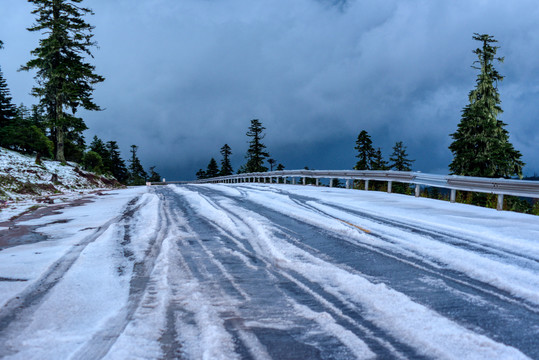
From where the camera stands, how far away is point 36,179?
17.7 m

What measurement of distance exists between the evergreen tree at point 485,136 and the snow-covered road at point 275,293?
23.0 m

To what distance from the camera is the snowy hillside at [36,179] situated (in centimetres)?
1435

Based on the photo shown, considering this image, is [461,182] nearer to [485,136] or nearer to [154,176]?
[485,136]

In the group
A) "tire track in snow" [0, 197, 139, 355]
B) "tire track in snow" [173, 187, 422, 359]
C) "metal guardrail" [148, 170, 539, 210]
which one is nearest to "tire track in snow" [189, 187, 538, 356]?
"tire track in snow" [173, 187, 422, 359]

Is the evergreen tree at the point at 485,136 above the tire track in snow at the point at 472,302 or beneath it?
above

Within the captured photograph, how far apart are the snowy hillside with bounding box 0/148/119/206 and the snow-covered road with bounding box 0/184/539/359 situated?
1025 centimetres

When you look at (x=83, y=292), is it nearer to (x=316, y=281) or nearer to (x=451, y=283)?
(x=316, y=281)

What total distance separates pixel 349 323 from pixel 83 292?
2740 millimetres

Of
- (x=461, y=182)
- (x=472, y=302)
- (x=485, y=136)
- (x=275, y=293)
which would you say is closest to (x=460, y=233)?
(x=472, y=302)

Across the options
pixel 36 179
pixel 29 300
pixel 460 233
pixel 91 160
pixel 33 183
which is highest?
pixel 91 160

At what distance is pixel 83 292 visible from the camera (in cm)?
355

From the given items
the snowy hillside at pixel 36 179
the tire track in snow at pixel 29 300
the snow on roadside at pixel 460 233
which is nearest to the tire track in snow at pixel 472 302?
the snow on roadside at pixel 460 233

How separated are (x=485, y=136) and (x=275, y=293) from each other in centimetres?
2906

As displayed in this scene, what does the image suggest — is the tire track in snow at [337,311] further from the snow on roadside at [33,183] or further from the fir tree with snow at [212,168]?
the fir tree with snow at [212,168]
